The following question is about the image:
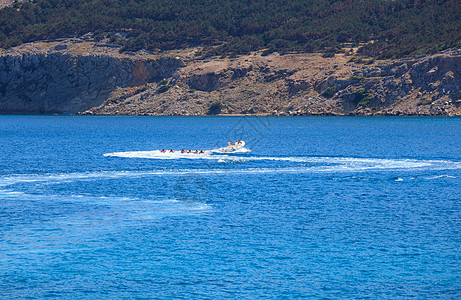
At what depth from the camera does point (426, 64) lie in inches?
6299

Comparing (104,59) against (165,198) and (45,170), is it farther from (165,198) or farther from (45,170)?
(165,198)

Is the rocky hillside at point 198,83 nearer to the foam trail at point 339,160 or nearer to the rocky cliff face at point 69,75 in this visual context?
the rocky cliff face at point 69,75

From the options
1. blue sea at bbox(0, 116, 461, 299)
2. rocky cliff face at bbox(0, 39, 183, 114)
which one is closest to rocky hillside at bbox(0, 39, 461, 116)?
rocky cliff face at bbox(0, 39, 183, 114)

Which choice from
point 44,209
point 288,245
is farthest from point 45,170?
point 288,245

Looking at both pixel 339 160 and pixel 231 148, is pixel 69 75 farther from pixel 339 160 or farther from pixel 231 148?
pixel 339 160

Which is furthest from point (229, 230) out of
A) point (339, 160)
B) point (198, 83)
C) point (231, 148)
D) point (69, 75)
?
point (69, 75)

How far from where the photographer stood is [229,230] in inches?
1219

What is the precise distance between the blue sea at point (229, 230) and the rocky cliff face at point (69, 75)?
139 metres

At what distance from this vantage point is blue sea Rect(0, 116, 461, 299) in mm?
22902

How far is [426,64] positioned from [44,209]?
14546 cm

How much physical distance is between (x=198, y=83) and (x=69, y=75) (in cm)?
4571

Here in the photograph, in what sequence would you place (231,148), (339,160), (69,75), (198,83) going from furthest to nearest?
(69,75)
(198,83)
(231,148)
(339,160)

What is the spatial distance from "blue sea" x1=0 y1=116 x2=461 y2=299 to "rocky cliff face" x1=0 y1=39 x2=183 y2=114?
139250 millimetres

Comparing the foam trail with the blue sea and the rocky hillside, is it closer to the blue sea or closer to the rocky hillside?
the blue sea
